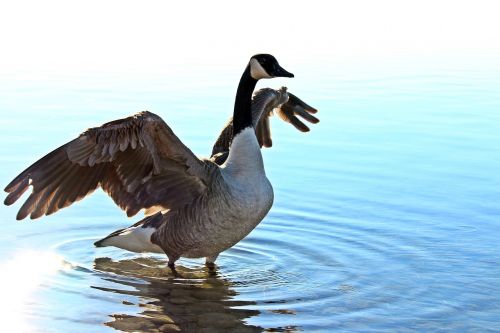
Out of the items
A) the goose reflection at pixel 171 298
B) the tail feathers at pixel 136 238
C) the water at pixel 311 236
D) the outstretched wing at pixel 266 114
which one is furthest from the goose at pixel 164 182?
the outstretched wing at pixel 266 114

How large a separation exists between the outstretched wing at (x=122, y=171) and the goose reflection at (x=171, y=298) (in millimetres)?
585

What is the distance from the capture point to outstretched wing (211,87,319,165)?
9977 mm

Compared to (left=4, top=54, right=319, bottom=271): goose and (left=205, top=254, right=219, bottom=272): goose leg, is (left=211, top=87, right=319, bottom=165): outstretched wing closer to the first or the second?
(left=4, top=54, right=319, bottom=271): goose

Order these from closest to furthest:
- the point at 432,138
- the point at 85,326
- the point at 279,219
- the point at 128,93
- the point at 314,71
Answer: the point at 85,326, the point at 279,219, the point at 432,138, the point at 128,93, the point at 314,71

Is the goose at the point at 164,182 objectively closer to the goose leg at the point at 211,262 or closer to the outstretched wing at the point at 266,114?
the goose leg at the point at 211,262

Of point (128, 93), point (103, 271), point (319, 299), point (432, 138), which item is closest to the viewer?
point (319, 299)

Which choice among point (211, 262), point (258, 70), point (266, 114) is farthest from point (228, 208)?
point (266, 114)

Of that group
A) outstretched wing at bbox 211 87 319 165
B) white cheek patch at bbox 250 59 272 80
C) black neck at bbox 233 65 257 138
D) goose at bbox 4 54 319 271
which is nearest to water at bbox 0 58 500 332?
goose at bbox 4 54 319 271

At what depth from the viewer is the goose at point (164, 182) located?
7.79m

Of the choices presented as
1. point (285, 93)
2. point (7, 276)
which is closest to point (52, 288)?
point (7, 276)

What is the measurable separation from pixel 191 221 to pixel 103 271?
0.92 m

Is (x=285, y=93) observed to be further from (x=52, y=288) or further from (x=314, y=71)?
(x=314, y=71)

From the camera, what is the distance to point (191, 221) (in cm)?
854

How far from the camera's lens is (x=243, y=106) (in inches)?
343
